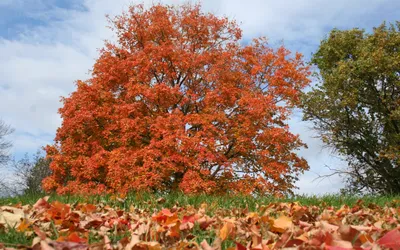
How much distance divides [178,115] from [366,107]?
28.0ft

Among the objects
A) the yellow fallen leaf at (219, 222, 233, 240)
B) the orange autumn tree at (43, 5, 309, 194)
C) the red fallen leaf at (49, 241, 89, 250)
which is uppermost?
the orange autumn tree at (43, 5, 309, 194)

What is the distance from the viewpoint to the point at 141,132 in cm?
1416

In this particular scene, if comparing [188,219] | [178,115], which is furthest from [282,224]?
[178,115]

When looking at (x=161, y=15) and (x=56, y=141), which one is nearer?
(x=56, y=141)

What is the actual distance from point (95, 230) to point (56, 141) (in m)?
13.6

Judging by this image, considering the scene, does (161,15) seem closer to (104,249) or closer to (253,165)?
(253,165)

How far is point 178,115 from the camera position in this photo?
13.9 meters

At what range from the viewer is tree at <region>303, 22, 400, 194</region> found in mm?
16531

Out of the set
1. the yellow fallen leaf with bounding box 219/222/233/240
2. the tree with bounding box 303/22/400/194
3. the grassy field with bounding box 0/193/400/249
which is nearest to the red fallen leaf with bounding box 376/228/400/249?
the grassy field with bounding box 0/193/400/249

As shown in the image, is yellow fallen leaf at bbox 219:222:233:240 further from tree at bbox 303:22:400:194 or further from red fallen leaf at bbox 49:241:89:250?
tree at bbox 303:22:400:194

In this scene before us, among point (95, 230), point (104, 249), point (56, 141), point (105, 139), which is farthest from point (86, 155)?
point (104, 249)

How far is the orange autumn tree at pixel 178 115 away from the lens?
1312 cm

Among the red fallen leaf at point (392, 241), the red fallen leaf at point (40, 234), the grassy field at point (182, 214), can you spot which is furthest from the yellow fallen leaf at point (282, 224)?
the red fallen leaf at point (40, 234)

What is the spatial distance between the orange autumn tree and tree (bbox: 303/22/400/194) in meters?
1.48
